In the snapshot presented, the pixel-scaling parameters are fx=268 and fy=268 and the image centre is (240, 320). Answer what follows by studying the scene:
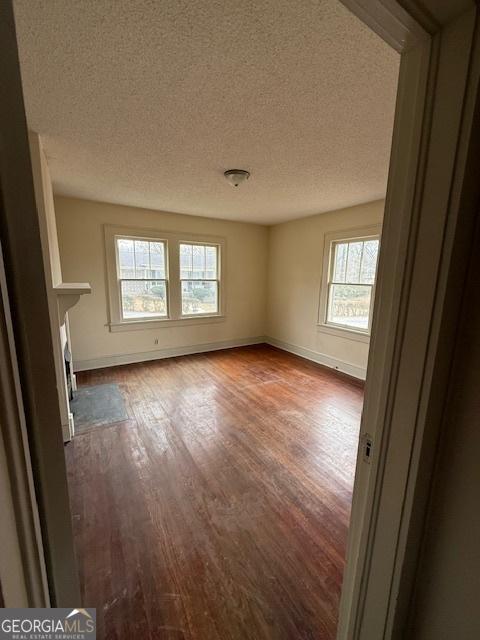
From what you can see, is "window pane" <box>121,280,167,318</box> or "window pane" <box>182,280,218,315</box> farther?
"window pane" <box>182,280,218,315</box>

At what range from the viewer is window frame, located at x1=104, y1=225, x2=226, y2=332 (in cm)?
404

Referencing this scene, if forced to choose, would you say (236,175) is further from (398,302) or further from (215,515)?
(215,515)

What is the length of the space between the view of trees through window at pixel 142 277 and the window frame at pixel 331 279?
8.72ft

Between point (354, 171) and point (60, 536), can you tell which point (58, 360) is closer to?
point (60, 536)

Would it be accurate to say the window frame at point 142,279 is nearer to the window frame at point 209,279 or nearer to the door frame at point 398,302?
the window frame at point 209,279

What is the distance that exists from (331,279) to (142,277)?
306cm

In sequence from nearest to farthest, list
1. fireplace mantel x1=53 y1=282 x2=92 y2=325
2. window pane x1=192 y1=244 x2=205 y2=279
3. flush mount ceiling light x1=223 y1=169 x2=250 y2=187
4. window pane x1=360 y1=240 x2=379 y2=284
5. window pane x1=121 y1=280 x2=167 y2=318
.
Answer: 1. fireplace mantel x1=53 y1=282 x2=92 y2=325
2. flush mount ceiling light x1=223 y1=169 x2=250 y2=187
3. window pane x1=360 y1=240 x2=379 y2=284
4. window pane x1=121 y1=280 x2=167 y2=318
5. window pane x1=192 y1=244 x2=205 y2=279

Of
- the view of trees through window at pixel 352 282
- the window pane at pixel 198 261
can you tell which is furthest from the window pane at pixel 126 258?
the view of trees through window at pixel 352 282

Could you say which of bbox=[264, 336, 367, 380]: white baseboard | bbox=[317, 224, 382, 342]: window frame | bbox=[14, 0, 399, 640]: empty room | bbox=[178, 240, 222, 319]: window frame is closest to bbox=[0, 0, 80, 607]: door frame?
bbox=[14, 0, 399, 640]: empty room

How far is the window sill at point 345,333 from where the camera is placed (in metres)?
3.88

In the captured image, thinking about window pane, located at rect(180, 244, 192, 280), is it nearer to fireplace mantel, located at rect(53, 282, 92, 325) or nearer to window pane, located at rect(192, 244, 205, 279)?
window pane, located at rect(192, 244, 205, 279)

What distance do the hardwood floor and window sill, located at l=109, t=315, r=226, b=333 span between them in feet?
4.80

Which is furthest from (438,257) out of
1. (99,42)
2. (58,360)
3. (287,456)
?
(58,360)

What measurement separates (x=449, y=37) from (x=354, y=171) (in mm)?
2207
